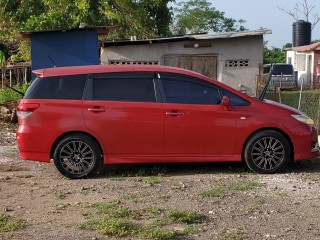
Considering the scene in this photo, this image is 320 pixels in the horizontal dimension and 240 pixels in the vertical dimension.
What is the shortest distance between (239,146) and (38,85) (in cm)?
315

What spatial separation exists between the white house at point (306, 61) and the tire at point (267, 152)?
24873 millimetres

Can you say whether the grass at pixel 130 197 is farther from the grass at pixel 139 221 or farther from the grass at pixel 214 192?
the grass at pixel 214 192

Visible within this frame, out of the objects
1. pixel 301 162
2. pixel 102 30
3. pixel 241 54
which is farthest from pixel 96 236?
pixel 241 54

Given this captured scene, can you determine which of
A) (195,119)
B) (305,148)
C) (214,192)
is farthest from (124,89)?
(305,148)

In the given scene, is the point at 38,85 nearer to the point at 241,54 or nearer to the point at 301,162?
the point at 301,162

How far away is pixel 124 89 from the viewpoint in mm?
7949

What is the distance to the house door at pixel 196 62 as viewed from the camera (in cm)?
1842

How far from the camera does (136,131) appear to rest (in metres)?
7.84

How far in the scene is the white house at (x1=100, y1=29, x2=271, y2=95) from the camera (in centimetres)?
1841

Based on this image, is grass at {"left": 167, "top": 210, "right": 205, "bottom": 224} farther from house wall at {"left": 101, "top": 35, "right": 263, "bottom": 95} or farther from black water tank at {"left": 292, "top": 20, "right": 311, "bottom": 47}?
black water tank at {"left": 292, "top": 20, "right": 311, "bottom": 47}

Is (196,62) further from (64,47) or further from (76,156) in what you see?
(76,156)

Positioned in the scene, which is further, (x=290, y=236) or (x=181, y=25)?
(x=181, y=25)

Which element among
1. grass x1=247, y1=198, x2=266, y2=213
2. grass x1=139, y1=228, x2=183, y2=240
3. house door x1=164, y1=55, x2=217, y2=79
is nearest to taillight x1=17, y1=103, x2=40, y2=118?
grass x1=139, y1=228, x2=183, y2=240

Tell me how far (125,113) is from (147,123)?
359 millimetres
